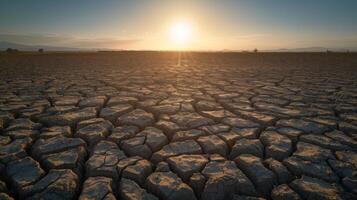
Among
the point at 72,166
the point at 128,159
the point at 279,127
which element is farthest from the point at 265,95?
the point at 72,166

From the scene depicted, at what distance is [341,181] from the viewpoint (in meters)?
1.33

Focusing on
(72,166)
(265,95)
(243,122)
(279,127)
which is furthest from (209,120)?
(265,95)

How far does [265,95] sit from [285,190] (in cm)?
225

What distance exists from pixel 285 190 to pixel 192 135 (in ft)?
2.61

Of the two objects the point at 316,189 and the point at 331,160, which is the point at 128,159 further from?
the point at 331,160

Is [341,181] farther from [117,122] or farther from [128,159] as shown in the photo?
[117,122]

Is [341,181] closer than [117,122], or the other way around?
[341,181]

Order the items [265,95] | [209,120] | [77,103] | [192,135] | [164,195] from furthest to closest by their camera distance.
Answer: [265,95] → [77,103] → [209,120] → [192,135] → [164,195]

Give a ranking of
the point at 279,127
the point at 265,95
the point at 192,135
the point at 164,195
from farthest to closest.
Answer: the point at 265,95
the point at 279,127
the point at 192,135
the point at 164,195

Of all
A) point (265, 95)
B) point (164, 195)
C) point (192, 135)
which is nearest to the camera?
point (164, 195)

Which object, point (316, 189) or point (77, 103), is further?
point (77, 103)

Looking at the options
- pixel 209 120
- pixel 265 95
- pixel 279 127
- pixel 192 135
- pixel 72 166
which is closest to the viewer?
pixel 72 166

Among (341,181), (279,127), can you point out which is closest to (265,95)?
(279,127)

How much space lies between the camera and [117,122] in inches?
85.3
